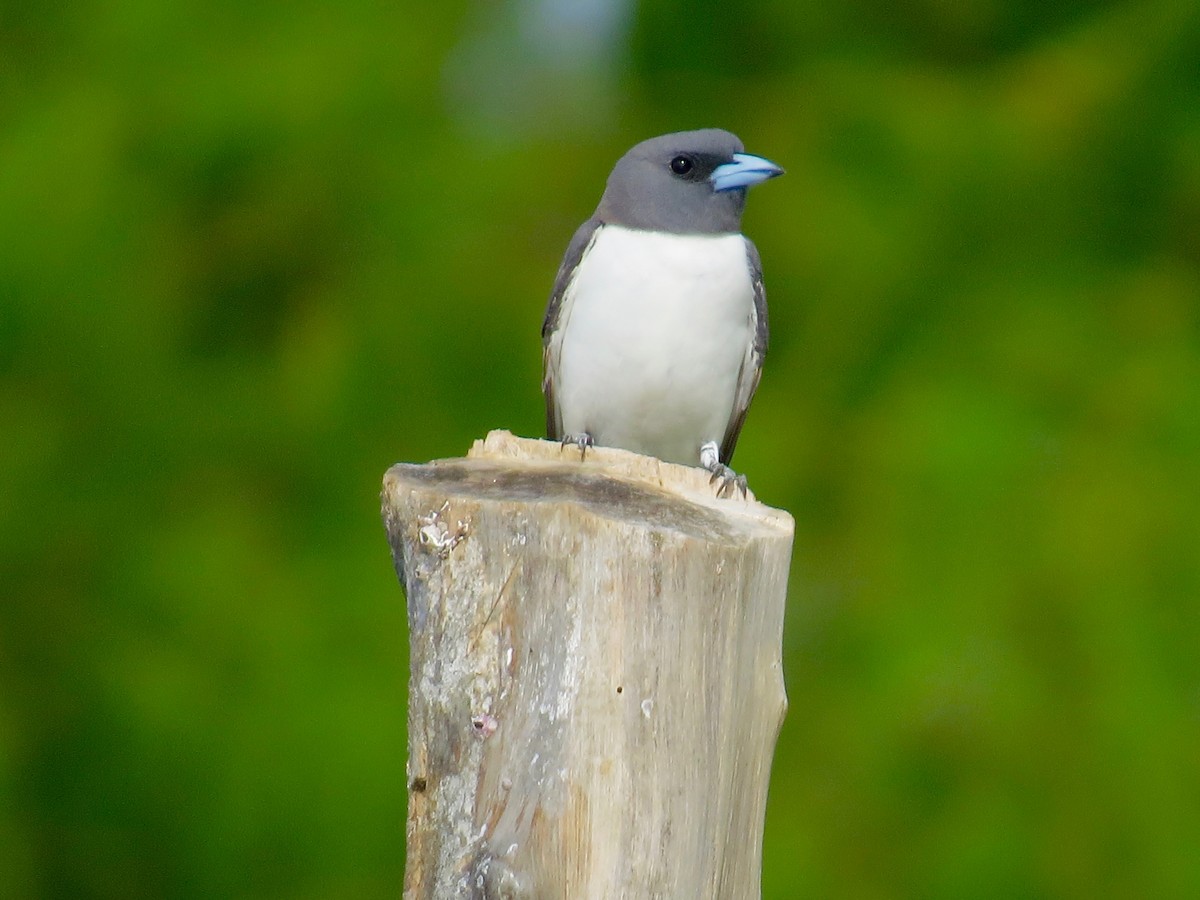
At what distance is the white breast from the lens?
186 inches

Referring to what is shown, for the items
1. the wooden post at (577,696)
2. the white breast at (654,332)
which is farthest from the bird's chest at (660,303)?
the wooden post at (577,696)

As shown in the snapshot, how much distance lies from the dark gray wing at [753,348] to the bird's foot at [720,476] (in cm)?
12

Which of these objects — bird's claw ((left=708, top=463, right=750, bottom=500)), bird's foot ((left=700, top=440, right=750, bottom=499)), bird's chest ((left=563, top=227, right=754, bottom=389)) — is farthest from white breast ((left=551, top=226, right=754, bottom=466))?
bird's claw ((left=708, top=463, right=750, bottom=500))

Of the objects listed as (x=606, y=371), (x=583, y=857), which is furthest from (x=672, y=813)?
(x=606, y=371)

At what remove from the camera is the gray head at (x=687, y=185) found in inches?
190

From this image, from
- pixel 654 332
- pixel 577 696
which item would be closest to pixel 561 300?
pixel 654 332

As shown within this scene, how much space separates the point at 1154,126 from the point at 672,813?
430 cm

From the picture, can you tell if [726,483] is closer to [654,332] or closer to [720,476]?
[720,476]

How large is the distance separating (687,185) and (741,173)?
6.2 inches

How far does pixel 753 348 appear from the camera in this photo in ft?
16.5

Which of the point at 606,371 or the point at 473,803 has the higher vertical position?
the point at 606,371

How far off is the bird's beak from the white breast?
152mm

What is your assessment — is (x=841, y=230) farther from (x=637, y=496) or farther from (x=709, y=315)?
(x=637, y=496)

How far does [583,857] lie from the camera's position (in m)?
2.86
